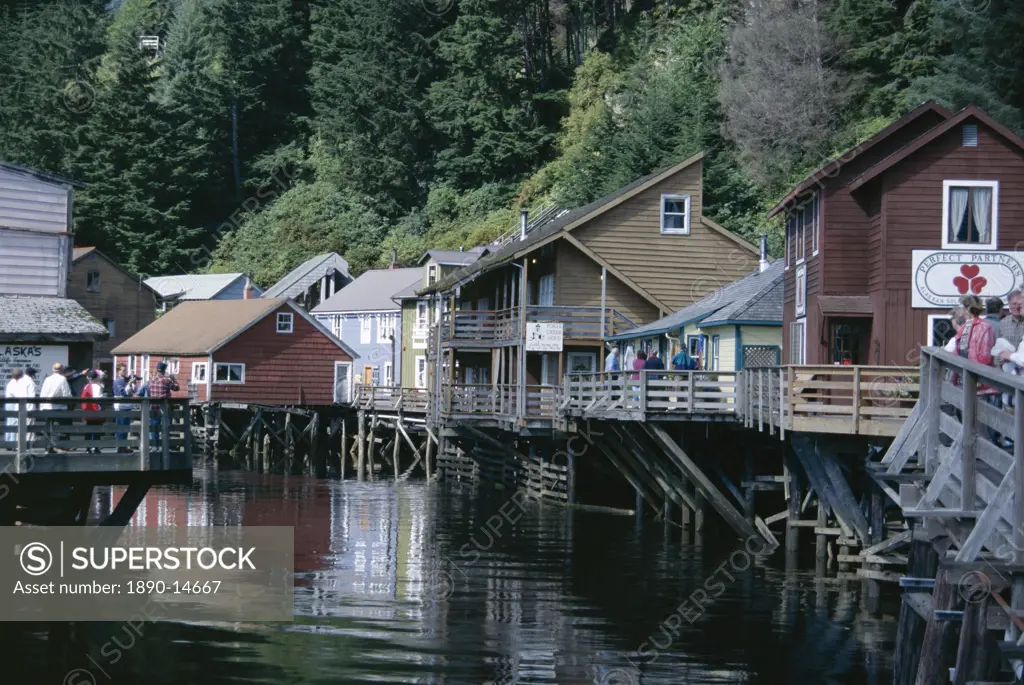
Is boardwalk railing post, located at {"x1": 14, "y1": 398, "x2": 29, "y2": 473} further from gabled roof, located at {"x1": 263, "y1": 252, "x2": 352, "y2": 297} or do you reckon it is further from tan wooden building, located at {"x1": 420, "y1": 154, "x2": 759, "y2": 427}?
gabled roof, located at {"x1": 263, "y1": 252, "x2": 352, "y2": 297}

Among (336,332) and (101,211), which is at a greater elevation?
(101,211)

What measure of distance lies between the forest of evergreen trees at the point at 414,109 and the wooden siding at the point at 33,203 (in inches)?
1104

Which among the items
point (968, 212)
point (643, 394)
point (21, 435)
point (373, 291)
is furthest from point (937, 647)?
point (373, 291)

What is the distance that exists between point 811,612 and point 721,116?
132 ft

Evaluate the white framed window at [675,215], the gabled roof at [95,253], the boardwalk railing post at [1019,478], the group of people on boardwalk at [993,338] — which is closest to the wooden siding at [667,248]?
the white framed window at [675,215]

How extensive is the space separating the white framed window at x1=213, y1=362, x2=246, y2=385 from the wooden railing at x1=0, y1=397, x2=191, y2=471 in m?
43.9

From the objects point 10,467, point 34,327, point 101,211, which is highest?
→ point 101,211

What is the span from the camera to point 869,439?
74.7 ft

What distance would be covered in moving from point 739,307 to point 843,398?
11.1m

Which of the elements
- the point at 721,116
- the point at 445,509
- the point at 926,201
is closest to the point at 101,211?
the point at 721,116

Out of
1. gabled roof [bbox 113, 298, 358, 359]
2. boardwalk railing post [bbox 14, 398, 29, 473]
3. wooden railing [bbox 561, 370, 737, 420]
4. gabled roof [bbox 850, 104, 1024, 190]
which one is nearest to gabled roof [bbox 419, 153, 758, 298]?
wooden railing [bbox 561, 370, 737, 420]

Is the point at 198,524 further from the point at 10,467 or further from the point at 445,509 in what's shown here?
the point at 10,467

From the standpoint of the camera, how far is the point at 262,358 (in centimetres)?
6419

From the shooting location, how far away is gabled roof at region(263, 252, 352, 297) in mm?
81125
